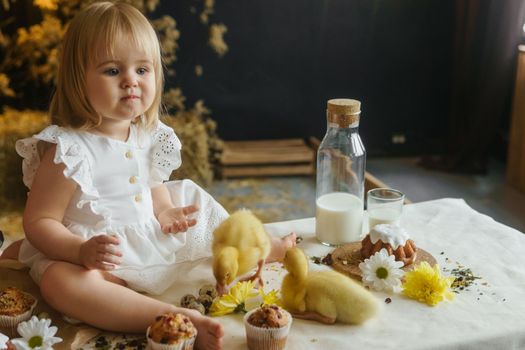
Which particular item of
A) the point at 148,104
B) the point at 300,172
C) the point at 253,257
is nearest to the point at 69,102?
the point at 148,104

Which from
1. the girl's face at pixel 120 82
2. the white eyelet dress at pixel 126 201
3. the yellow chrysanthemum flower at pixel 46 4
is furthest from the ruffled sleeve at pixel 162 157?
the yellow chrysanthemum flower at pixel 46 4

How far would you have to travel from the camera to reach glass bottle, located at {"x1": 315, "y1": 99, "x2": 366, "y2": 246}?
51.4 inches

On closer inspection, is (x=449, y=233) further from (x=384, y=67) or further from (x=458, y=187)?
(x=384, y=67)

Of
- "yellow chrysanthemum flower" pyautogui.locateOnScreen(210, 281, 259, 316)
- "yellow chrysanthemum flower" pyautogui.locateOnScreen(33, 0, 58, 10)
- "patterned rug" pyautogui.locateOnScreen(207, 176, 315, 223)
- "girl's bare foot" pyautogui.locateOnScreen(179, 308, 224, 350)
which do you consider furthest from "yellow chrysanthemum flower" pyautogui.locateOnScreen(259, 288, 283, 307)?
"yellow chrysanthemum flower" pyautogui.locateOnScreen(33, 0, 58, 10)

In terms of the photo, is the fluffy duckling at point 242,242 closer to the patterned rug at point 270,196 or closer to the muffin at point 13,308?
the muffin at point 13,308

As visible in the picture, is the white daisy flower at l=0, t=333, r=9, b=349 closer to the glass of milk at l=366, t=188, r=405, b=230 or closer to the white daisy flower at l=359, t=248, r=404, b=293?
the white daisy flower at l=359, t=248, r=404, b=293

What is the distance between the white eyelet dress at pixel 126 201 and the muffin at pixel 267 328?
9.7 inches

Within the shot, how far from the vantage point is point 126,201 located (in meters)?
1.22

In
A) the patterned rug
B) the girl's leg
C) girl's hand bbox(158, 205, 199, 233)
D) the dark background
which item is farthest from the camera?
the dark background

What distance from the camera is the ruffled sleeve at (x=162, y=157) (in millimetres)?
1298

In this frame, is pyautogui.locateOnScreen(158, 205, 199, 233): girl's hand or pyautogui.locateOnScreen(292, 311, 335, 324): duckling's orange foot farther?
pyautogui.locateOnScreen(158, 205, 199, 233): girl's hand

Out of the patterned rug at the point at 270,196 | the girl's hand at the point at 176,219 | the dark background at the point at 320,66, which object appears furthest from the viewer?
the dark background at the point at 320,66

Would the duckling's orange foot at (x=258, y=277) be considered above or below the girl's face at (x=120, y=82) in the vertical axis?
below

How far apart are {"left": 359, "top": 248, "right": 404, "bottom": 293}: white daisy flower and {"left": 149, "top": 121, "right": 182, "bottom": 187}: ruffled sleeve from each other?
435 millimetres
